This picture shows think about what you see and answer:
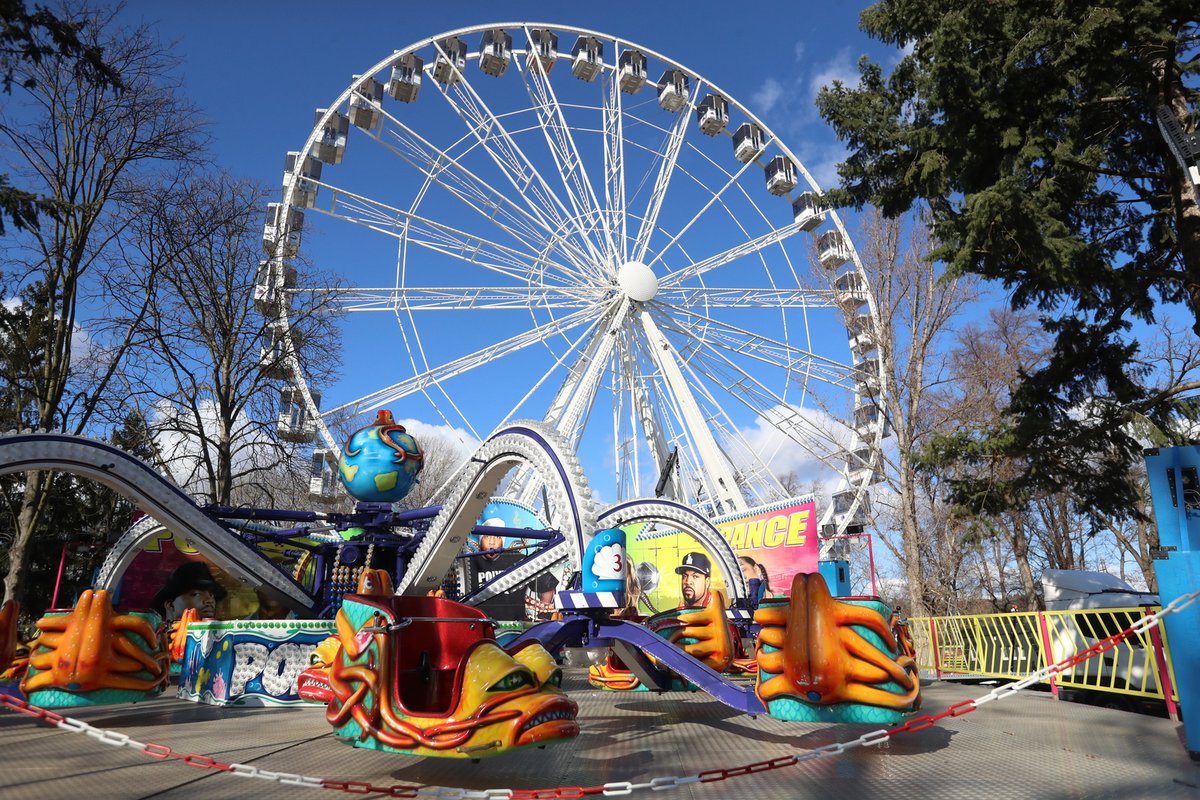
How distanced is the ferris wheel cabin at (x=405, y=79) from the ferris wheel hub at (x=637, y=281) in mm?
6380

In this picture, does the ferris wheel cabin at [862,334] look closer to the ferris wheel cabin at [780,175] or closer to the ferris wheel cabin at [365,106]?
the ferris wheel cabin at [780,175]

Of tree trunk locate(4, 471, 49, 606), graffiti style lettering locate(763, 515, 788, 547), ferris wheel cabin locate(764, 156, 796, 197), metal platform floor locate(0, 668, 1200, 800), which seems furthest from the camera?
ferris wheel cabin locate(764, 156, 796, 197)

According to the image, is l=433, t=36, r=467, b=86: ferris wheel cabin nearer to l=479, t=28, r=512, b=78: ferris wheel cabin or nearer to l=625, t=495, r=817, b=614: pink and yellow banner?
l=479, t=28, r=512, b=78: ferris wheel cabin

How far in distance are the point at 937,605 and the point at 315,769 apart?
20.3 meters

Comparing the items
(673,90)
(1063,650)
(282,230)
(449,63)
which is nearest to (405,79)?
(449,63)

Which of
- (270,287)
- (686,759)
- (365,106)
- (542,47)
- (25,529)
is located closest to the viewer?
(686,759)

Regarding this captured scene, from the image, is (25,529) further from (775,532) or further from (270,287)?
(775,532)

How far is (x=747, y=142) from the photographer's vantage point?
70.7 ft

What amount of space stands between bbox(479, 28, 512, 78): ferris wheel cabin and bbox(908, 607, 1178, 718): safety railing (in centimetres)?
1559

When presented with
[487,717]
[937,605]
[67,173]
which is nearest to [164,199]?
[67,173]

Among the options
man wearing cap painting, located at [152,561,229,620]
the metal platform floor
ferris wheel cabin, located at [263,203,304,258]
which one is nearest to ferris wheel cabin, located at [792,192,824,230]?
ferris wheel cabin, located at [263,203,304,258]

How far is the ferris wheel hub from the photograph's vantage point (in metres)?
18.9

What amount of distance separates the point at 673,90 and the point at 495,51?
4.90m

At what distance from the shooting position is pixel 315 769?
4.87 metres
